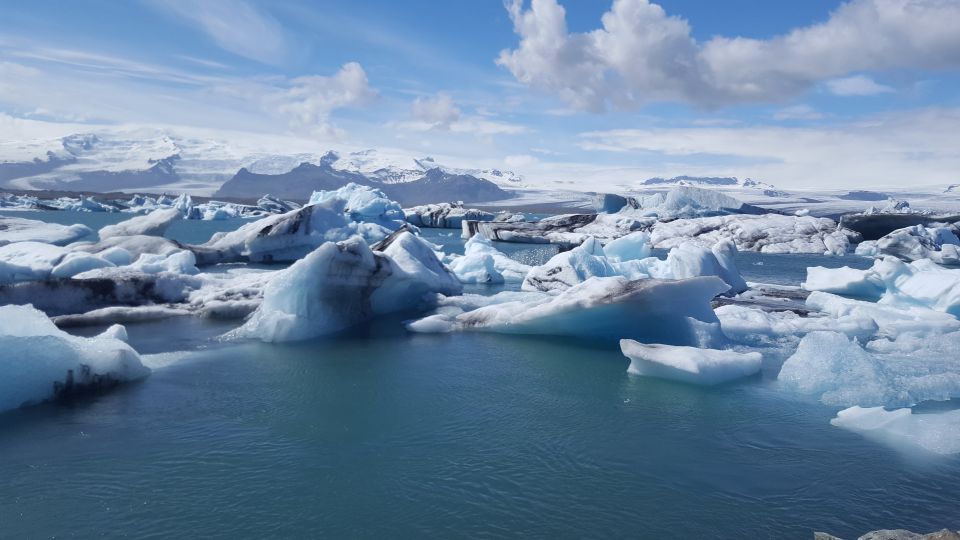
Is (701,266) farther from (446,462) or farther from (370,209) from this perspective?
(370,209)

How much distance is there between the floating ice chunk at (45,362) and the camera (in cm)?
581

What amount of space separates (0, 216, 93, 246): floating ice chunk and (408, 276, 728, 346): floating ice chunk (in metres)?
15.7

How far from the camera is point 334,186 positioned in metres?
158

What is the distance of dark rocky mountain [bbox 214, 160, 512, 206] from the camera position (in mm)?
147375

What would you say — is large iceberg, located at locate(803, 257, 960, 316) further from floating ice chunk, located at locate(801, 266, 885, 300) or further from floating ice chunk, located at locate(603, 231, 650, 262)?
floating ice chunk, located at locate(603, 231, 650, 262)

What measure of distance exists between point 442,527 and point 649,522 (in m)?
1.33

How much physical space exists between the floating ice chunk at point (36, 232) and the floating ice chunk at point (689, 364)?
17.3 metres

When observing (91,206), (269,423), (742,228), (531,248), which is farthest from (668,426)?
(91,206)

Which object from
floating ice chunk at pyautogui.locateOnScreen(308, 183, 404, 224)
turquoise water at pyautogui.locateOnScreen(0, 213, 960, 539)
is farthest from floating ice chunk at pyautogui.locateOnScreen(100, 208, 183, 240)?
turquoise water at pyautogui.locateOnScreen(0, 213, 960, 539)

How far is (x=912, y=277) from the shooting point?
44.9 ft

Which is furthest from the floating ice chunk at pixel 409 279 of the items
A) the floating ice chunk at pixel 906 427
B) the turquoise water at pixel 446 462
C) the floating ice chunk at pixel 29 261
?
the floating ice chunk at pixel 906 427

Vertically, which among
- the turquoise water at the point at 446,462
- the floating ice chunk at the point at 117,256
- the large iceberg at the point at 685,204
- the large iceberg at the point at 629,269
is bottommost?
the turquoise water at the point at 446,462

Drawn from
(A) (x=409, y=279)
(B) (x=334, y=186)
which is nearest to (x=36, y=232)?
(A) (x=409, y=279)

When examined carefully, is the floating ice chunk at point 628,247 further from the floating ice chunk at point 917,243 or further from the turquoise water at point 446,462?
the floating ice chunk at point 917,243
